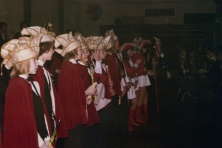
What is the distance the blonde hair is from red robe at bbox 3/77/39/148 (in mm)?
70

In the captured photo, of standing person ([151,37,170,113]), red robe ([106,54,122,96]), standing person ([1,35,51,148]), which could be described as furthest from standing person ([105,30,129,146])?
standing person ([1,35,51,148])

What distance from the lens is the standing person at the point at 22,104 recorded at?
3270 millimetres

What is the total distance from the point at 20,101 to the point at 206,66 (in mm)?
10770

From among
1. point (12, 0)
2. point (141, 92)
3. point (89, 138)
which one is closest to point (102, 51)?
point (89, 138)

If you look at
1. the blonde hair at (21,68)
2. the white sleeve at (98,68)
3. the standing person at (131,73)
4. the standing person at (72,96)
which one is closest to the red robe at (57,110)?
the standing person at (72,96)

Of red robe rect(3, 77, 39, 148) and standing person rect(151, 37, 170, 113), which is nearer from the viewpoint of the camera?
red robe rect(3, 77, 39, 148)

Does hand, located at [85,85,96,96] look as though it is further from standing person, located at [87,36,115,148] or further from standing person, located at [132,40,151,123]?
standing person, located at [132,40,151,123]

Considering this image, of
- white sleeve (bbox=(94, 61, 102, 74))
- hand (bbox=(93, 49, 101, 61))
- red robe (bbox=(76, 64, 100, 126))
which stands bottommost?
red robe (bbox=(76, 64, 100, 126))

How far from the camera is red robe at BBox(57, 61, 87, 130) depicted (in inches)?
174

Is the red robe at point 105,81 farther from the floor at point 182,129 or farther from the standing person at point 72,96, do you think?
the floor at point 182,129

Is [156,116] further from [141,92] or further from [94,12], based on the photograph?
[94,12]

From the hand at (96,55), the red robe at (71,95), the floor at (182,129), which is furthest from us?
the floor at (182,129)

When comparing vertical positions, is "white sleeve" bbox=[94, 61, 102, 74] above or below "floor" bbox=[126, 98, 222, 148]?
above

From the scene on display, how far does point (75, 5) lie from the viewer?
1711 centimetres
